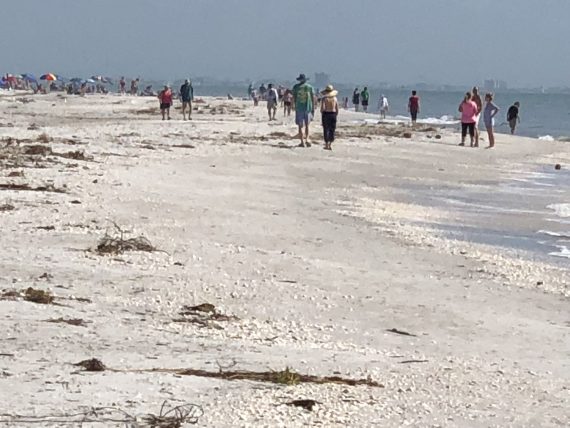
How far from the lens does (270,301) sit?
7.44 m

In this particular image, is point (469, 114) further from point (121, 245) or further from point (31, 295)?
point (31, 295)

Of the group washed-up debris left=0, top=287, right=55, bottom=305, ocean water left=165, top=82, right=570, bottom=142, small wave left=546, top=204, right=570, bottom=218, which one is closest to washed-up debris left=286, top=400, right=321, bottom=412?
washed-up debris left=0, top=287, right=55, bottom=305

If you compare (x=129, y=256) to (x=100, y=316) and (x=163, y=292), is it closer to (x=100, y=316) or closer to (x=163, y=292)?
(x=163, y=292)

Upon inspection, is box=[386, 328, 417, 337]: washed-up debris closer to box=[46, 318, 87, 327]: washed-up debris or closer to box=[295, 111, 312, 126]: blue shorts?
box=[46, 318, 87, 327]: washed-up debris

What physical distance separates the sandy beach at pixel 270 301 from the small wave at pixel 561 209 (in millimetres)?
109

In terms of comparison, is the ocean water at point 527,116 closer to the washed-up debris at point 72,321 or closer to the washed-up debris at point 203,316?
the washed-up debris at point 203,316

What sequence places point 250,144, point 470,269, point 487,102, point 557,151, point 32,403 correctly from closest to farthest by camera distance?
point 32,403 → point 470,269 → point 250,144 → point 487,102 → point 557,151

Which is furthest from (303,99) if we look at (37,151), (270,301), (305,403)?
(305,403)

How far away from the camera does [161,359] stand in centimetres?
557

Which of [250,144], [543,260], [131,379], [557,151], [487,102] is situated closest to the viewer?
[131,379]

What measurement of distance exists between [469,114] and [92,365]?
965 inches

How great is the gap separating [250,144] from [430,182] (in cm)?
569

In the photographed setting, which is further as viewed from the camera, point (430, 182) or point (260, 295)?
point (430, 182)

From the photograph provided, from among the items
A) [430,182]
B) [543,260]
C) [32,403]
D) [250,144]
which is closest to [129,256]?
[32,403]
